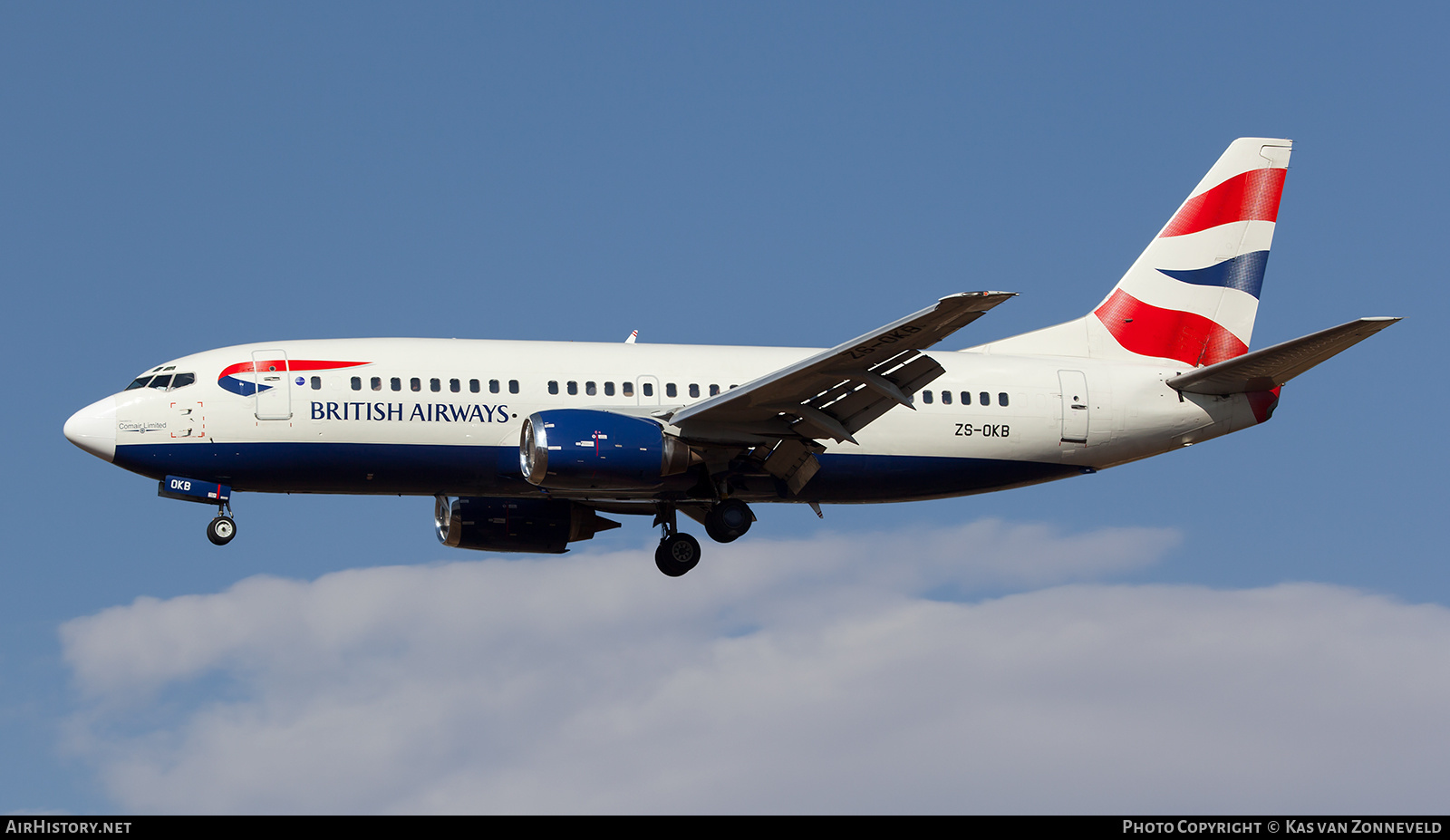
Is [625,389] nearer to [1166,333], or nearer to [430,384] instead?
[430,384]

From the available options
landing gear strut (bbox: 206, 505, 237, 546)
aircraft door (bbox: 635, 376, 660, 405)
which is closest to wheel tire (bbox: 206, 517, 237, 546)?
landing gear strut (bbox: 206, 505, 237, 546)

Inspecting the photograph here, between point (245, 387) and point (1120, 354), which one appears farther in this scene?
point (1120, 354)

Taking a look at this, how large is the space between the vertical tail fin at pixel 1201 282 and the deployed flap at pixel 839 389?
21.1ft

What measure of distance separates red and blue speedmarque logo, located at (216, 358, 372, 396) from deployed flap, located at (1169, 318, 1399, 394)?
670 inches

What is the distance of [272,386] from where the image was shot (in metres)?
31.9

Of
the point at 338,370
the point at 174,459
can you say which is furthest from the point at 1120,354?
the point at 174,459

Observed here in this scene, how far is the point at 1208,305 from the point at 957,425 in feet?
24.2

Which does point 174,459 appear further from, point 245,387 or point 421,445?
point 421,445

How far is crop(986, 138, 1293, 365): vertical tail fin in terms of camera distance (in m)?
37.2

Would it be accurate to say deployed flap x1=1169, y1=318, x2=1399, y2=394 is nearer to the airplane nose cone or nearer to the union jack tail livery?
the union jack tail livery

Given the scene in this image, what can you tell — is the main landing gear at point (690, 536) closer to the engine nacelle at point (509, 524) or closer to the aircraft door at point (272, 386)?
the engine nacelle at point (509, 524)

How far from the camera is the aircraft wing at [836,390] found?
28328mm
